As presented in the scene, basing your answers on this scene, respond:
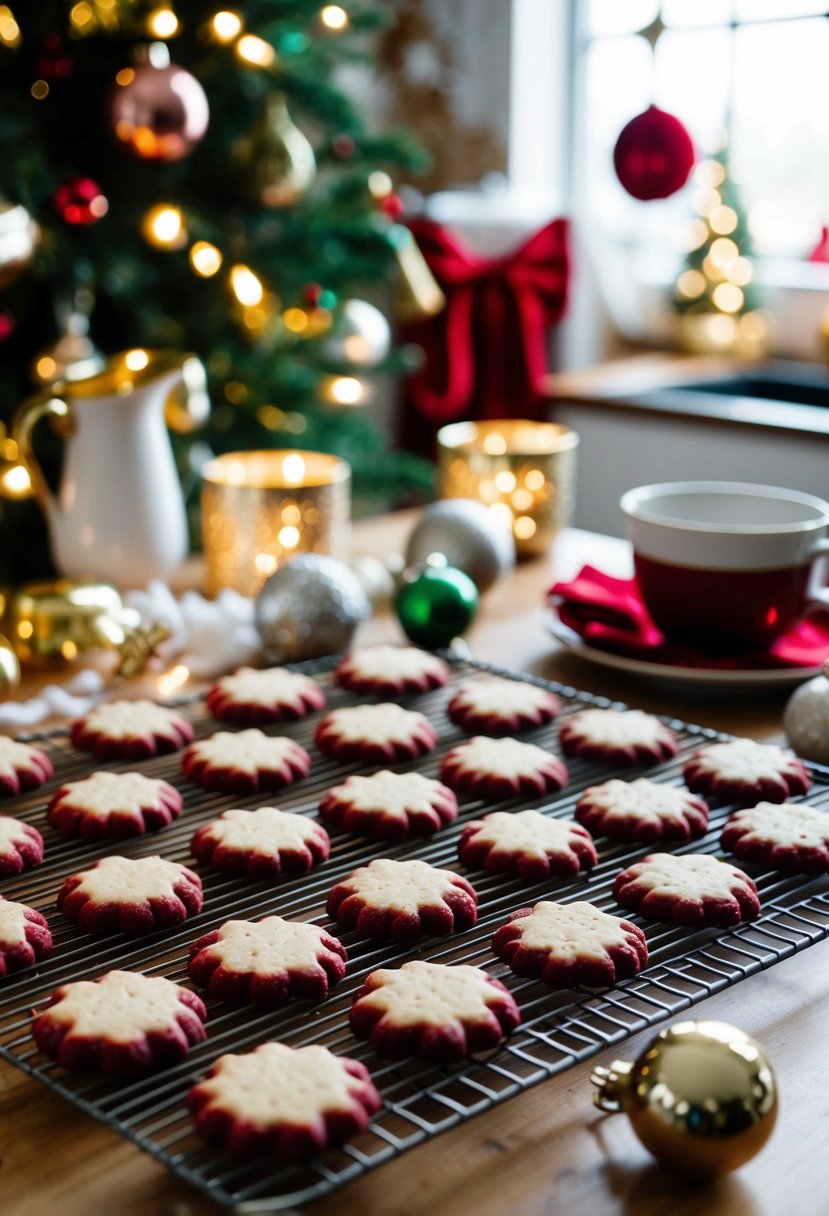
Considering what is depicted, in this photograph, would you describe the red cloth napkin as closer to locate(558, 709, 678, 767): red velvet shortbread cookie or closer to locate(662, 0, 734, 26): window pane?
locate(558, 709, 678, 767): red velvet shortbread cookie

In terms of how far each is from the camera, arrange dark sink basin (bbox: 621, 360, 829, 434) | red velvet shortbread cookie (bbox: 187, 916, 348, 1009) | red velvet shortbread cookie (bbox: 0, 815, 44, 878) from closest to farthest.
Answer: red velvet shortbread cookie (bbox: 187, 916, 348, 1009), red velvet shortbread cookie (bbox: 0, 815, 44, 878), dark sink basin (bbox: 621, 360, 829, 434)

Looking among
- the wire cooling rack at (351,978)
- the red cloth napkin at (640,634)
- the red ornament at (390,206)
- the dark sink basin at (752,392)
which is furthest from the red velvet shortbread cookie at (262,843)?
the dark sink basin at (752,392)

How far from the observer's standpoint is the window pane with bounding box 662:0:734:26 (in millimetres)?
3178

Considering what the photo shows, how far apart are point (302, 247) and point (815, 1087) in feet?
5.44

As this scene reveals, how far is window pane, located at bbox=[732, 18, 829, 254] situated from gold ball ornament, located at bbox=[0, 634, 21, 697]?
2568 millimetres

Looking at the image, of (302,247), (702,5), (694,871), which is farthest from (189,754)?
(702,5)

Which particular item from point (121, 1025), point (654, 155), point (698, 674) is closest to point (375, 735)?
point (698, 674)

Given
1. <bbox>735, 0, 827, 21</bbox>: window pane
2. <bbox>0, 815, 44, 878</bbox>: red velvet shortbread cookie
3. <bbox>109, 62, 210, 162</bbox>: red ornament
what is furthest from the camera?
<bbox>735, 0, 827, 21</bbox>: window pane

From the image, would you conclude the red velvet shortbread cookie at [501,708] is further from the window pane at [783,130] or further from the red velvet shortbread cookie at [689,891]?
the window pane at [783,130]

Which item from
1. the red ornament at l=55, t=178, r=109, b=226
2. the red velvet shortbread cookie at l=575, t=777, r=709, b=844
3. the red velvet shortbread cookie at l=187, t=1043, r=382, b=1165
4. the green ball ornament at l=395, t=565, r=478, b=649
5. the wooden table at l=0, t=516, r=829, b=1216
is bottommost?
the wooden table at l=0, t=516, r=829, b=1216

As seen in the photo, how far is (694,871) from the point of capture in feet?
2.78

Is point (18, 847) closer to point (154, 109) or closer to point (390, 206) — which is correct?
point (154, 109)

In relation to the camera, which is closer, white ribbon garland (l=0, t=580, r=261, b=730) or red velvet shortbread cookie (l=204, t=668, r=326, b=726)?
red velvet shortbread cookie (l=204, t=668, r=326, b=726)

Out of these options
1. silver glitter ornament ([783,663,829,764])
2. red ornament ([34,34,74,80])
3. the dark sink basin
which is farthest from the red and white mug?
the dark sink basin
